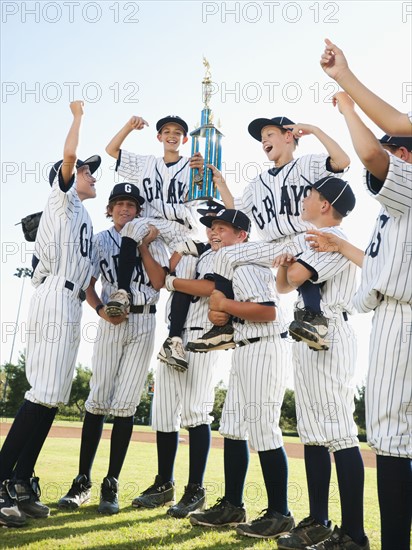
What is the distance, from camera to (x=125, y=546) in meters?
3.29

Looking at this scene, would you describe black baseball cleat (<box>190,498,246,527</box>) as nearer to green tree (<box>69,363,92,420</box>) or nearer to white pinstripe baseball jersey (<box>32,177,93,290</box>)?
white pinstripe baseball jersey (<box>32,177,93,290</box>)

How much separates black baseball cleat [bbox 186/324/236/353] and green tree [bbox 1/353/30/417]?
32658 millimetres

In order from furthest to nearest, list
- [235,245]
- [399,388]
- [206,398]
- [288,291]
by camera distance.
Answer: [206,398] < [235,245] < [288,291] < [399,388]

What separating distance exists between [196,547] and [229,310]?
1427 mm

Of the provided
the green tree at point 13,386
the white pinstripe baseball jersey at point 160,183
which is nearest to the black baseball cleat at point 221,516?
the white pinstripe baseball jersey at point 160,183

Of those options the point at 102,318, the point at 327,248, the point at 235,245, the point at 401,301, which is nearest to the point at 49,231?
the point at 102,318

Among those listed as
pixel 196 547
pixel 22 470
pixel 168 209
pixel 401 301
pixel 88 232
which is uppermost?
pixel 168 209

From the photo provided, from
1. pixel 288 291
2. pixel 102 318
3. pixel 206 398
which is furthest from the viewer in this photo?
pixel 102 318

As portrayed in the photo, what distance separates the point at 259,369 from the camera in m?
3.79

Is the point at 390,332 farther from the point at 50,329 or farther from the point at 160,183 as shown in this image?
the point at 160,183

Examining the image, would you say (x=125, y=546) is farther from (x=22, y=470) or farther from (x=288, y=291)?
(x=288, y=291)

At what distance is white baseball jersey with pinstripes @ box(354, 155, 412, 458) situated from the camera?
239cm

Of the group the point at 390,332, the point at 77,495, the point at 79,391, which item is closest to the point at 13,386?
the point at 79,391

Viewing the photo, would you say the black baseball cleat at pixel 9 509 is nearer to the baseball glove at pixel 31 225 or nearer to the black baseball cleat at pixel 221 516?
the black baseball cleat at pixel 221 516
